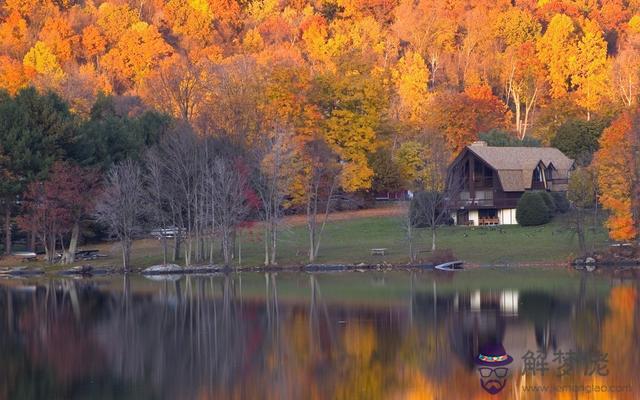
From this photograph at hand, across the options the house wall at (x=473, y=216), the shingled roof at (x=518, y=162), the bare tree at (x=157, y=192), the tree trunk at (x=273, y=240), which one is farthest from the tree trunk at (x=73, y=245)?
the shingled roof at (x=518, y=162)

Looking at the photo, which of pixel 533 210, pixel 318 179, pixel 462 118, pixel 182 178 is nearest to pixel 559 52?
pixel 462 118

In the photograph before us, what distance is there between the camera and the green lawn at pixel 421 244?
64312mm

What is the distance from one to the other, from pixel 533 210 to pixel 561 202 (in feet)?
16.3

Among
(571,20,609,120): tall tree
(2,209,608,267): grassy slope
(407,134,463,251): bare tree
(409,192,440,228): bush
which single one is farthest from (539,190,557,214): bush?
(571,20,609,120): tall tree

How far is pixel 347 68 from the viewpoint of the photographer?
9250 cm

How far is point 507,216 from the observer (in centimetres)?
7975

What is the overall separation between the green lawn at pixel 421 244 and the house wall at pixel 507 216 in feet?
14.5

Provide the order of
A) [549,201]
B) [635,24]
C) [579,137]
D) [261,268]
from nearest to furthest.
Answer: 1. [261,268]
2. [549,201]
3. [579,137]
4. [635,24]

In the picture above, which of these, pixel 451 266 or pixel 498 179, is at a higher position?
pixel 498 179

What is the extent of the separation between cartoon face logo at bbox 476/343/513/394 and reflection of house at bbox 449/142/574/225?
47124 millimetres

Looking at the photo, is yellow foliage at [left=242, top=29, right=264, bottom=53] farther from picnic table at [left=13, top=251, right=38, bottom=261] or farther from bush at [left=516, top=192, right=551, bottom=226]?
bush at [left=516, top=192, right=551, bottom=226]

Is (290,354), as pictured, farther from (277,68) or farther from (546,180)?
(277,68)

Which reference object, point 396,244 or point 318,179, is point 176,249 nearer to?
point 318,179

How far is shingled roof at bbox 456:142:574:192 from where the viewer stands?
80.3m
